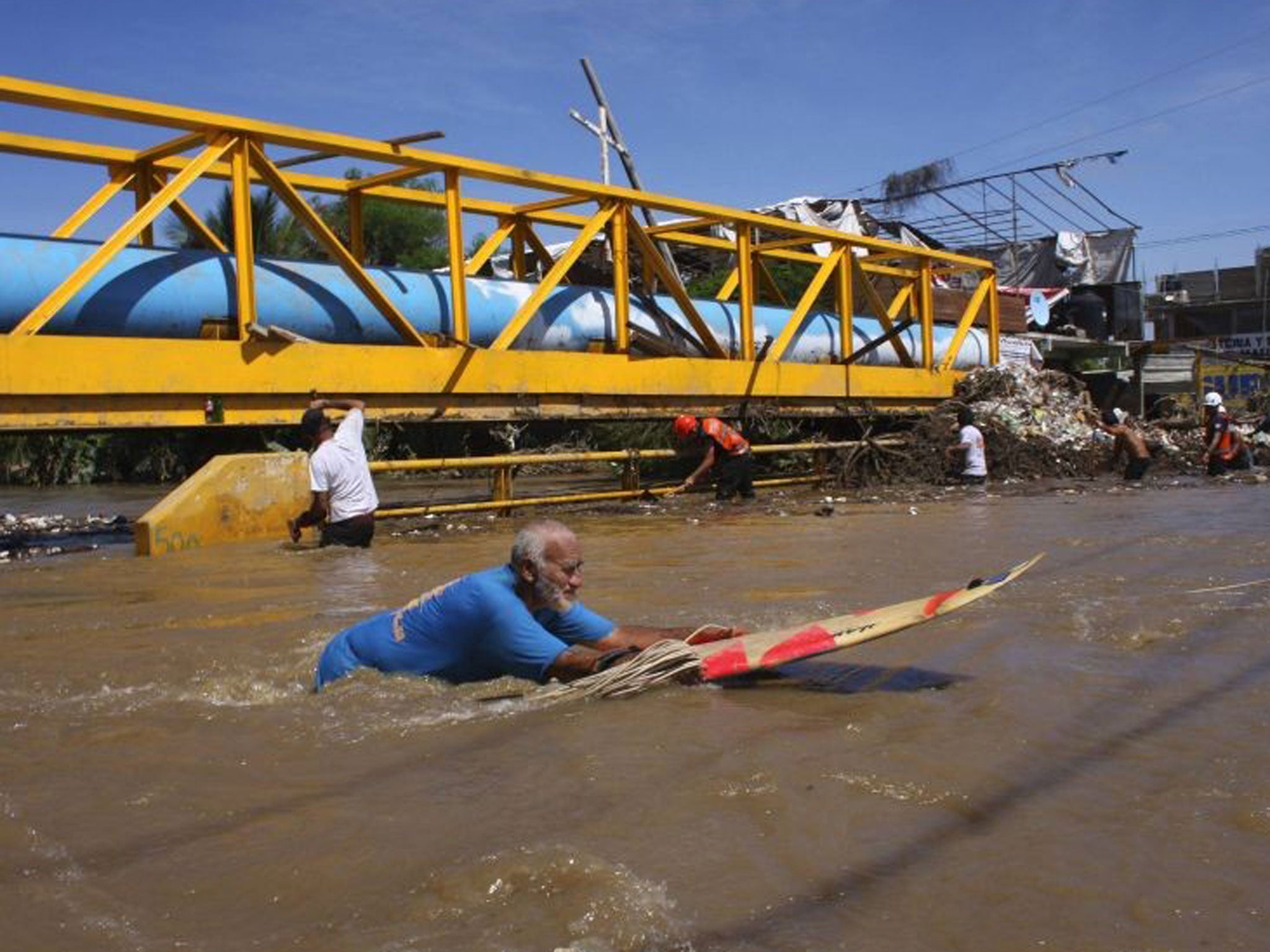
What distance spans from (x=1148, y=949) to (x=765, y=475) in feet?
45.5

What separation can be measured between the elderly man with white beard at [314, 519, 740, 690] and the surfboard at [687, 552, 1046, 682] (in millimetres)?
205

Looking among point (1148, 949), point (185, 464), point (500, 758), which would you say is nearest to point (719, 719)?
Answer: point (500, 758)

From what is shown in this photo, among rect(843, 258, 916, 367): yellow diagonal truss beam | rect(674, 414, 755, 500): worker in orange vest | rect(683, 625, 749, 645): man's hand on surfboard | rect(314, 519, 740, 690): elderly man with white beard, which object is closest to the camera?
rect(314, 519, 740, 690): elderly man with white beard

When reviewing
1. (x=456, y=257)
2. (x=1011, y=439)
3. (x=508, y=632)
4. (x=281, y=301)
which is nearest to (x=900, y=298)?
(x=1011, y=439)

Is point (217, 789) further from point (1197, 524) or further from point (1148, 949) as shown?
point (1197, 524)

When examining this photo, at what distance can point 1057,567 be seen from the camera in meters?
7.36

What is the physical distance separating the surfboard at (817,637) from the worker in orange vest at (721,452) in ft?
25.6

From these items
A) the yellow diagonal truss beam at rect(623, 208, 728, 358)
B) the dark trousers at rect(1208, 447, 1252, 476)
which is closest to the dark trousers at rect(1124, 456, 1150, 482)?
the dark trousers at rect(1208, 447, 1252, 476)

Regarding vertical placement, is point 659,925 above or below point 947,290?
below

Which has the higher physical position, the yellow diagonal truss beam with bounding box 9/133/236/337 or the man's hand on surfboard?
the yellow diagonal truss beam with bounding box 9/133/236/337

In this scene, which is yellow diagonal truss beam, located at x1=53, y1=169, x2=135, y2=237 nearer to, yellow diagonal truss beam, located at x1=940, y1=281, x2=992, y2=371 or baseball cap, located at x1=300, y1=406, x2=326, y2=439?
Result: baseball cap, located at x1=300, y1=406, x2=326, y2=439

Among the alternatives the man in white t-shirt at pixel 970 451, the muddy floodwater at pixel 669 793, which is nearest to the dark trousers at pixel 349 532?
the muddy floodwater at pixel 669 793

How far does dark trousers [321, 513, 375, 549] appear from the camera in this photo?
29.6 ft

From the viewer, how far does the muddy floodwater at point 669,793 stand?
8.07 feet
